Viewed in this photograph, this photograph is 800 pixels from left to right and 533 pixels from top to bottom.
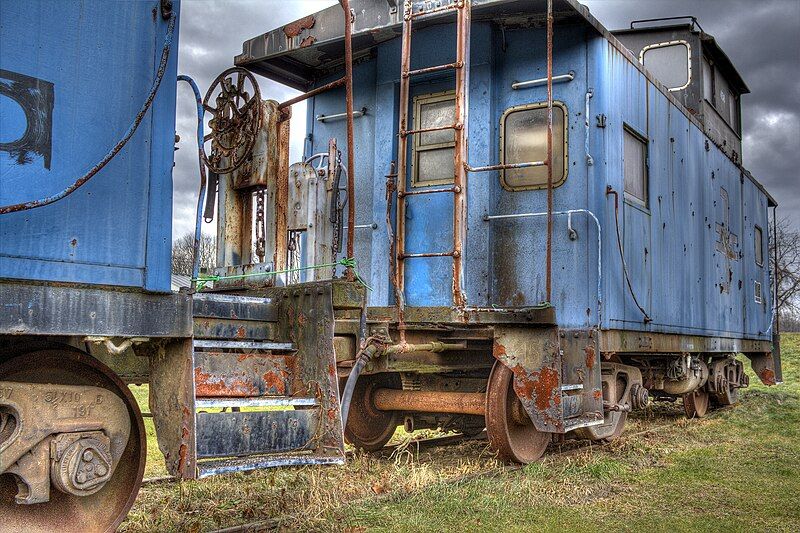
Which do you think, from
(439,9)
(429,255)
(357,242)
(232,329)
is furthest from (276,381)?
(439,9)

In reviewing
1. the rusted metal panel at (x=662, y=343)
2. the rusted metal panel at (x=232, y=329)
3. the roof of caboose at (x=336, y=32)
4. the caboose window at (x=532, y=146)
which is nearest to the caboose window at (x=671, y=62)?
the rusted metal panel at (x=662, y=343)

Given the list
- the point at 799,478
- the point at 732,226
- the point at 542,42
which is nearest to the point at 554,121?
the point at 542,42

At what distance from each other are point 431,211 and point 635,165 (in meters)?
2.27

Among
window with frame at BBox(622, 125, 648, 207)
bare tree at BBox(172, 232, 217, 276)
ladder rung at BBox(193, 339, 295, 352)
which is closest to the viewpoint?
ladder rung at BBox(193, 339, 295, 352)

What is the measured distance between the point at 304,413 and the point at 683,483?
339 cm

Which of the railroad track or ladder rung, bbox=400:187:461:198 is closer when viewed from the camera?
the railroad track

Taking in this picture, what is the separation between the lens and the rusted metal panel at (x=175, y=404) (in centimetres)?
334

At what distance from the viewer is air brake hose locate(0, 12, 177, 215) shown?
2.70 meters

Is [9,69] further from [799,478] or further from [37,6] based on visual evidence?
[799,478]

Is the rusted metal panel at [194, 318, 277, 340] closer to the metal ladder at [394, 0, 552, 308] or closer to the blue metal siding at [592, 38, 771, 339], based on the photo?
the metal ladder at [394, 0, 552, 308]

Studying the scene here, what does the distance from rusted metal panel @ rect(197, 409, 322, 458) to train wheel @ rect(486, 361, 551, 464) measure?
2323 millimetres

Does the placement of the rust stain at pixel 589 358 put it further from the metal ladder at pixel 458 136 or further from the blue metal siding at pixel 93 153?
the blue metal siding at pixel 93 153

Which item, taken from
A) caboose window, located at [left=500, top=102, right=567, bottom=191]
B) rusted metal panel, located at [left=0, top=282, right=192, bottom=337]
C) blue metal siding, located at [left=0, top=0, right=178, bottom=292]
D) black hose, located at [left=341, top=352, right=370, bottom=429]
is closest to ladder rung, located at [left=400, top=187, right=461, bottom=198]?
caboose window, located at [left=500, top=102, right=567, bottom=191]

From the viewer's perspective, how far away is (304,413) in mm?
3996
